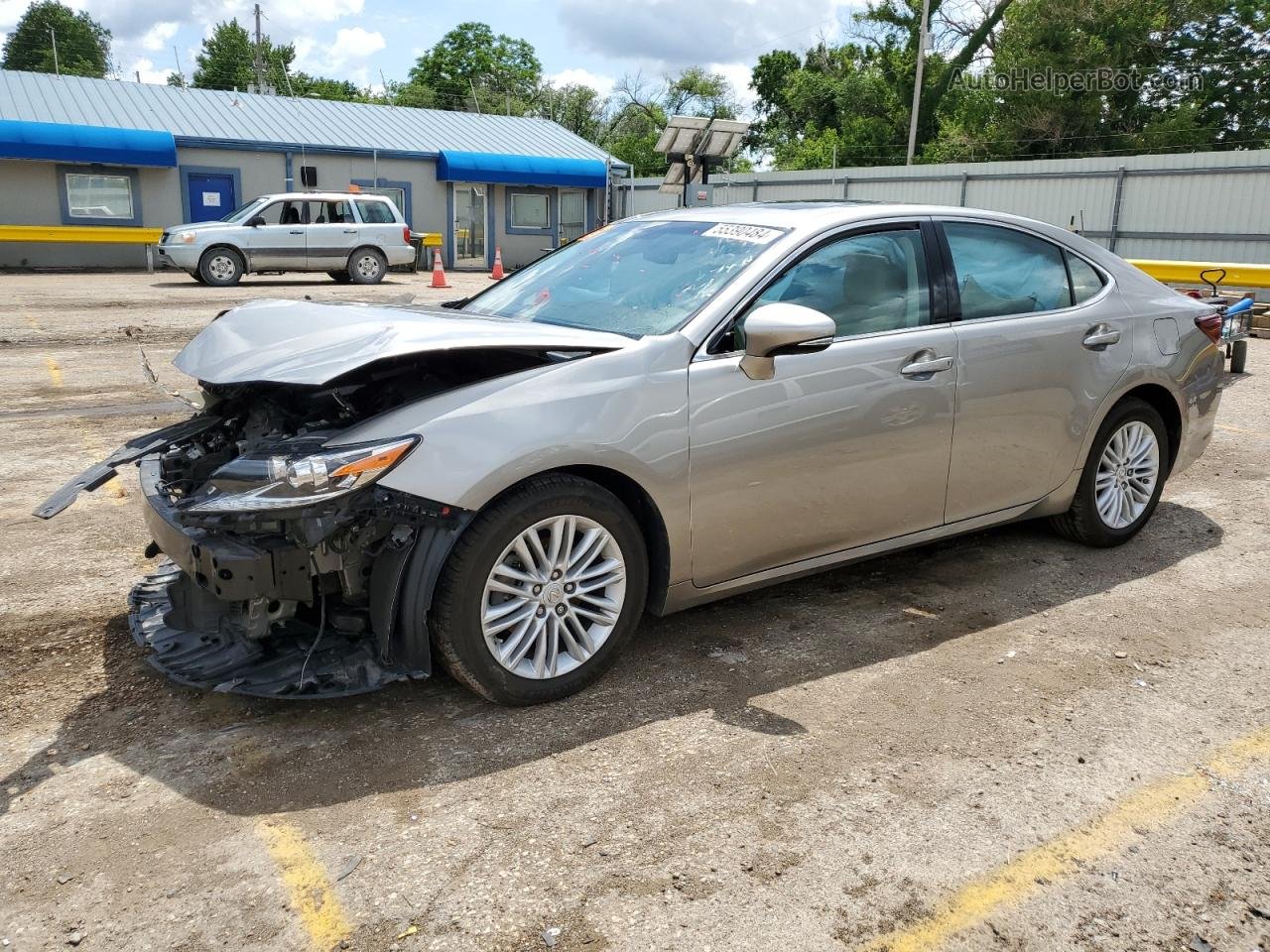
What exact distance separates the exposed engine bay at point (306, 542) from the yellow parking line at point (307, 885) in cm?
48

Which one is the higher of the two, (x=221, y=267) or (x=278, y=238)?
(x=278, y=238)

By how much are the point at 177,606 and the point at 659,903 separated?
1.87 meters

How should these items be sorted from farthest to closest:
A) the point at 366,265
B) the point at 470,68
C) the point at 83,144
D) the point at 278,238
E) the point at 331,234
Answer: the point at 470,68 → the point at 83,144 → the point at 366,265 → the point at 331,234 → the point at 278,238

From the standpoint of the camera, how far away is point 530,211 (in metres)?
31.9

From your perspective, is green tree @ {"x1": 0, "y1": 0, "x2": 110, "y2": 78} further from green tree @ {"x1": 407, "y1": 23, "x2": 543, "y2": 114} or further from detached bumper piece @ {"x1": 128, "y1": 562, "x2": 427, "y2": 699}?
detached bumper piece @ {"x1": 128, "y1": 562, "x2": 427, "y2": 699}

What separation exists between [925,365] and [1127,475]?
1681 mm

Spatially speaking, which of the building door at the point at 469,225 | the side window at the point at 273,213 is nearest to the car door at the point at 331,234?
the side window at the point at 273,213

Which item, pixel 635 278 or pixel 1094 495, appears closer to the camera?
pixel 635 278

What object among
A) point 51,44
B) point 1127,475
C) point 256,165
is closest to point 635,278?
point 1127,475

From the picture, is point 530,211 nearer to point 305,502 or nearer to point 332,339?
point 332,339

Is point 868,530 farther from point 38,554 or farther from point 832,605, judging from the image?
point 38,554

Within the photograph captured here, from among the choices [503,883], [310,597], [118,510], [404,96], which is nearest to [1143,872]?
[503,883]

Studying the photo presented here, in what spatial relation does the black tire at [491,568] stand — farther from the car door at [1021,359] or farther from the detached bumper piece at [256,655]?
the car door at [1021,359]

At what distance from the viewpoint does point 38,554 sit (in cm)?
488
